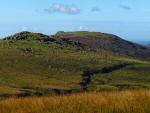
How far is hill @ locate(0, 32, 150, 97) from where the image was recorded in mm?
101375

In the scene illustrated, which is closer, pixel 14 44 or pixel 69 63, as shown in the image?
pixel 69 63

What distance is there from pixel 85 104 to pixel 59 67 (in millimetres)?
106375

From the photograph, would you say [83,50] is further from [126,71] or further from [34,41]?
[126,71]

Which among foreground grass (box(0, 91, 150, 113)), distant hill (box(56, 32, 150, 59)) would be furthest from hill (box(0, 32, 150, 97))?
foreground grass (box(0, 91, 150, 113))

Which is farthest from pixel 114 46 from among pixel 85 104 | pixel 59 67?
pixel 85 104

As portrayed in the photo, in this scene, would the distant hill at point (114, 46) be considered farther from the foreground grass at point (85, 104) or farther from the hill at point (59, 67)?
the foreground grass at point (85, 104)

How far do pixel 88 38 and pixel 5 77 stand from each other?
316 feet

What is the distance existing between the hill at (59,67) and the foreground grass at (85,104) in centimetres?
7373

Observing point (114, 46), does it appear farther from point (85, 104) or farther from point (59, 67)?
point (85, 104)

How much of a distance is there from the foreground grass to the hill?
242 feet

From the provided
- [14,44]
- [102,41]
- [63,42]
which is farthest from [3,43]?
[102,41]

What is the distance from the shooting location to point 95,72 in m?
120

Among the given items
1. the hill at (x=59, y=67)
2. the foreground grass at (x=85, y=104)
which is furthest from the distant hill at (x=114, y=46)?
the foreground grass at (x=85, y=104)

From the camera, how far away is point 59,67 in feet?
398
